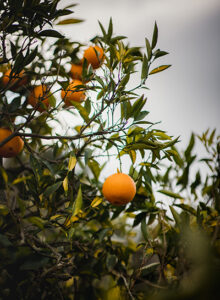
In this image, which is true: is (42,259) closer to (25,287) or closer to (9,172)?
(25,287)

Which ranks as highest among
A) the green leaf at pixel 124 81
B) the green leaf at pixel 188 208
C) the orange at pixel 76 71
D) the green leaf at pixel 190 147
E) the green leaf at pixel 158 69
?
the orange at pixel 76 71

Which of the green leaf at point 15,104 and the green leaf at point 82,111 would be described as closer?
the green leaf at point 82,111

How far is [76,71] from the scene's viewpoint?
3.69 ft

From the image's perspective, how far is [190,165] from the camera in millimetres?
1278

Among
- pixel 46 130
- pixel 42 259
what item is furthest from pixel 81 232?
pixel 46 130

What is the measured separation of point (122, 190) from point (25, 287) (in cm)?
64

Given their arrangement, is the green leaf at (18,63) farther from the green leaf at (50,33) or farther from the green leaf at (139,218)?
the green leaf at (139,218)

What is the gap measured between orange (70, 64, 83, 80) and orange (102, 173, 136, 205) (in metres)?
0.53

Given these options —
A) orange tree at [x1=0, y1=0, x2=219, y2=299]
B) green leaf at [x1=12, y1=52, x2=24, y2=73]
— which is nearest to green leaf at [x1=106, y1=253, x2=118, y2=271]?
orange tree at [x1=0, y1=0, x2=219, y2=299]

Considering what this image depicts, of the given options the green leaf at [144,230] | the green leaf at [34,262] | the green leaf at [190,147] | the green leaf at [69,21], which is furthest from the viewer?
the green leaf at [190,147]

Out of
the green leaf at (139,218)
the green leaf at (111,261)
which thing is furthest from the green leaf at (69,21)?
the green leaf at (111,261)

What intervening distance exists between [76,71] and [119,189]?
61 centimetres

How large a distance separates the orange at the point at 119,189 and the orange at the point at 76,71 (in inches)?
20.7

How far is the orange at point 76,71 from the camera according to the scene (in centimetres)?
112
